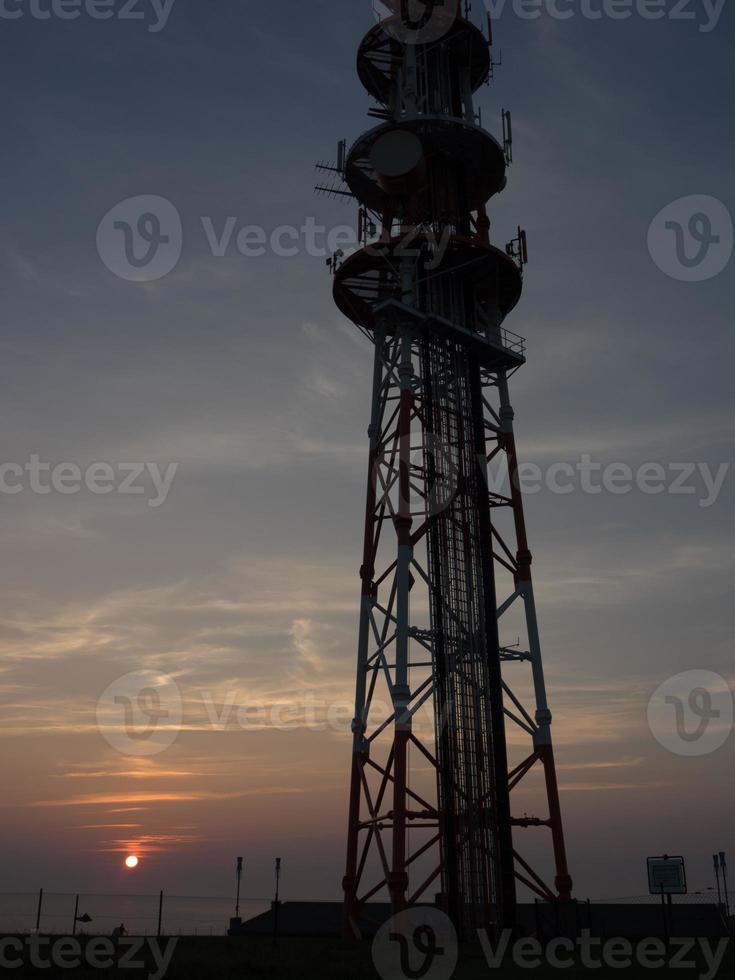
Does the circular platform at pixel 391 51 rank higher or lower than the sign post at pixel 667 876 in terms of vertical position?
higher

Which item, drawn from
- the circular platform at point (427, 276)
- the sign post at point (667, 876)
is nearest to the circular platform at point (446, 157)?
the circular platform at point (427, 276)

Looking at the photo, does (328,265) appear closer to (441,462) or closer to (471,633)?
(441,462)

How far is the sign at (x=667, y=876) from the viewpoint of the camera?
34.9 metres

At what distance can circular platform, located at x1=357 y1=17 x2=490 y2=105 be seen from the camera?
154ft

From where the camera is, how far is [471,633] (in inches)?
1604

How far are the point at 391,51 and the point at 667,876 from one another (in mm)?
36954

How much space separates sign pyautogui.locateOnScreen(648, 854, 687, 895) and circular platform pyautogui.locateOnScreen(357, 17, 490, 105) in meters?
34.6

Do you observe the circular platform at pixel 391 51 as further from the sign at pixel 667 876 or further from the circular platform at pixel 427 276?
the sign at pixel 667 876

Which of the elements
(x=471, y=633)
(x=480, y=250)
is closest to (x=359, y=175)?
(x=480, y=250)

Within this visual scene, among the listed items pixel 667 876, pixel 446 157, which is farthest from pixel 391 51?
pixel 667 876

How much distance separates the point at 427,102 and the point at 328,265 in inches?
344

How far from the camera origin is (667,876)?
3522 centimetres

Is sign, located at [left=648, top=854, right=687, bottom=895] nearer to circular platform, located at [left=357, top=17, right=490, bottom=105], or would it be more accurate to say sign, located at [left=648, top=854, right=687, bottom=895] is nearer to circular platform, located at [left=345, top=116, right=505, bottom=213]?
circular platform, located at [left=345, top=116, right=505, bottom=213]

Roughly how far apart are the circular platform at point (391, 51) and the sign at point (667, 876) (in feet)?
113
